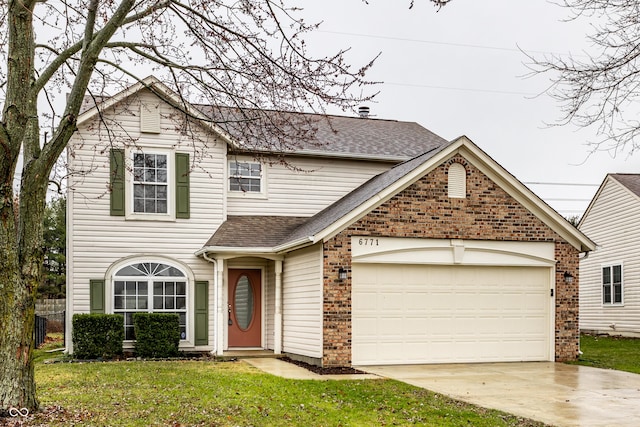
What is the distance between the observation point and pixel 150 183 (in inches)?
714

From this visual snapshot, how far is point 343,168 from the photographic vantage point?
2011 centimetres

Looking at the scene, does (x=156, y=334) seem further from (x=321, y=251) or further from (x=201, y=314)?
(x=321, y=251)

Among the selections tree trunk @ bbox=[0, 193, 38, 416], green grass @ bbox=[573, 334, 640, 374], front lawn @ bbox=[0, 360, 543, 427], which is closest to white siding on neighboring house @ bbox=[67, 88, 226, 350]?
front lawn @ bbox=[0, 360, 543, 427]

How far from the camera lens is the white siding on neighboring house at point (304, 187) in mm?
19375

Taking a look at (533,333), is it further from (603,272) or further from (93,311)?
(603,272)

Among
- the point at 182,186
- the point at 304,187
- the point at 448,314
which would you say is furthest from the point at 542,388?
the point at 182,186

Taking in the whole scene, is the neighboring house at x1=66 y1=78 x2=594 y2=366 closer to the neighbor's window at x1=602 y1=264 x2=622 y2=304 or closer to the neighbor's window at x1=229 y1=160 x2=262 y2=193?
the neighbor's window at x1=229 y1=160 x2=262 y2=193

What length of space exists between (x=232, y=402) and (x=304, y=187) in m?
10.2

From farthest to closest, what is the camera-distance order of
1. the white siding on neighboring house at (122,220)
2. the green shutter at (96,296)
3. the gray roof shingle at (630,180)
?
the gray roof shingle at (630,180) → the white siding on neighboring house at (122,220) → the green shutter at (96,296)

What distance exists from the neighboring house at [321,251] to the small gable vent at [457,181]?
0.07 ft

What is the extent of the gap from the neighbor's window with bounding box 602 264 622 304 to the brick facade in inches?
417

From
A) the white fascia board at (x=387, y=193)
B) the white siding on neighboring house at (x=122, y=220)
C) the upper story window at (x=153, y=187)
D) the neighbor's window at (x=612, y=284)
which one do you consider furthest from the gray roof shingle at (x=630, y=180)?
the upper story window at (x=153, y=187)

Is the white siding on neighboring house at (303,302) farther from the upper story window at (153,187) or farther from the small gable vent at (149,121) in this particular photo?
the small gable vent at (149,121)

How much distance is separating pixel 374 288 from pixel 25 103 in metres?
8.60
